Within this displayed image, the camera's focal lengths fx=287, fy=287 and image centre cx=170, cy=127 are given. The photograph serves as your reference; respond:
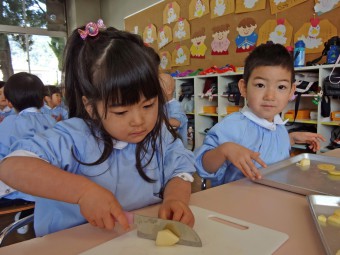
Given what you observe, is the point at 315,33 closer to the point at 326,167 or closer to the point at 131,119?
the point at 326,167

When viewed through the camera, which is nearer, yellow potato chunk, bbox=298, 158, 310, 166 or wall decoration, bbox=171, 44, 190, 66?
yellow potato chunk, bbox=298, 158, 310, 166

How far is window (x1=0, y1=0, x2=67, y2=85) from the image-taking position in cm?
519

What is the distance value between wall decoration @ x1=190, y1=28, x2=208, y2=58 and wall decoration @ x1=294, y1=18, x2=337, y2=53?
124 cm

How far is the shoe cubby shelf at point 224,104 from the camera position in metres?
2.06

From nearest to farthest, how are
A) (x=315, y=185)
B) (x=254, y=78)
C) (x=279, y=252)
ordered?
(x=279, y=252) < (x=315, y=185) < (x=254, y=78)

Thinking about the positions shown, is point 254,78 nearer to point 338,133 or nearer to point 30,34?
point 338,133

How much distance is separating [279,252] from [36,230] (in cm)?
53

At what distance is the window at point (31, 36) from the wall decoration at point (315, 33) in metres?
3.96

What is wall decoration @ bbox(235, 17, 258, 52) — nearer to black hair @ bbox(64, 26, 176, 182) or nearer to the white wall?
the white wall

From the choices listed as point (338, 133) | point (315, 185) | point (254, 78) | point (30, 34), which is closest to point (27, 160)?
point (315, 185)

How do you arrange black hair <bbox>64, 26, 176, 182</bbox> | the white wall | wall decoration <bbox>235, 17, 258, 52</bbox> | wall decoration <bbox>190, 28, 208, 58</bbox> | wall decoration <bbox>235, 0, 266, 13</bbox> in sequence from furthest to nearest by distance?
the white wall, wall decoration <bbox>190, 28, 208, 58</bbox>, wall decoration <bbox>235, 17, 258, 52</bbox>, wall decoration <bbox>235, 0, 266, 13</bbox>, black hair <bbox>64, 26, 176, 182</bbox>

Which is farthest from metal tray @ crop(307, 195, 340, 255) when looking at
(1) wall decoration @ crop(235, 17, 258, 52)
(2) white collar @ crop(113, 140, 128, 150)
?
(1) wall decoration @ crop(235, 17, 258, 52)

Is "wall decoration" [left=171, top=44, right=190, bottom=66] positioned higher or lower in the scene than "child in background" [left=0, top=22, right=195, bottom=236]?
higher

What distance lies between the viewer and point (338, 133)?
201 centimetres
